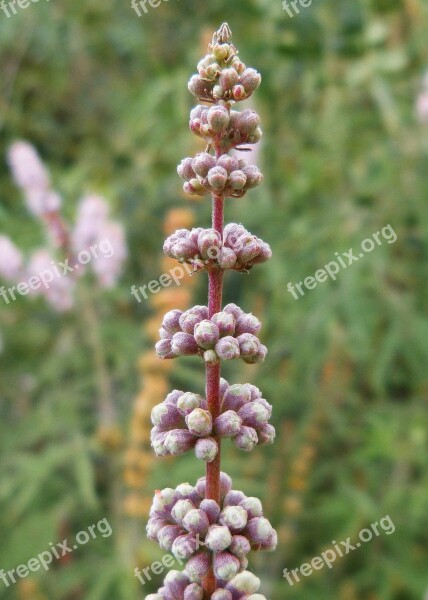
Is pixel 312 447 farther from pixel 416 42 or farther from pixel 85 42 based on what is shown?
pixel 85 42

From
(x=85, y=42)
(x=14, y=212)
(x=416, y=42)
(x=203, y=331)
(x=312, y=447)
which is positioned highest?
(x=85, y=42)

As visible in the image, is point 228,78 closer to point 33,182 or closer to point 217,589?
point 217,589

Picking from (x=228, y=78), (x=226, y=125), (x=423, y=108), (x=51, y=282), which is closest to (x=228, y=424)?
(x=226, y=125)

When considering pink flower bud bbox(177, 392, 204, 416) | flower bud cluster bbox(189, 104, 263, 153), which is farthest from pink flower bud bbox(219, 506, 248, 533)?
flower bud cluster bbox(189, 104, 263, 153)

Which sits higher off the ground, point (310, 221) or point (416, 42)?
point (416, 42)

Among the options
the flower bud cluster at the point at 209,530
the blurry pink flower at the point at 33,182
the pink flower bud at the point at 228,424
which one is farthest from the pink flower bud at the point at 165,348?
the blurry pink flower at the point at 33,182

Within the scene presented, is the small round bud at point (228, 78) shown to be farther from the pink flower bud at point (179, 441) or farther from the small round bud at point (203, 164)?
the pink flower bud at point (179, 441)

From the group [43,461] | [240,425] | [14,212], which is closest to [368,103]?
[14,212]
